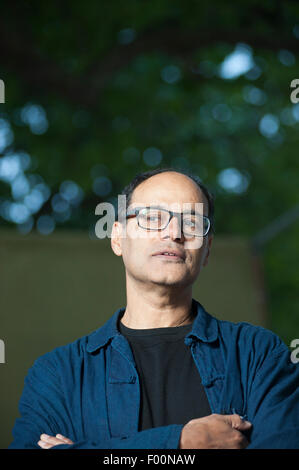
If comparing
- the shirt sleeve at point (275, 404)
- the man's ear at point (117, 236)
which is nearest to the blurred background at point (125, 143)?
the man's ear at point (117, 236)

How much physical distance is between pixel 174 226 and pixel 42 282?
2.82 m

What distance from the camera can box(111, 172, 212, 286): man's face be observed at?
1.27 m

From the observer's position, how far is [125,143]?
6.20 meters

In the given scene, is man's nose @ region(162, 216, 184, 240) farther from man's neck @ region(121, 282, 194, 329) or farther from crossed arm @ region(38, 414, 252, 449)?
crossed arm @ region(38, 414, 252, 449)

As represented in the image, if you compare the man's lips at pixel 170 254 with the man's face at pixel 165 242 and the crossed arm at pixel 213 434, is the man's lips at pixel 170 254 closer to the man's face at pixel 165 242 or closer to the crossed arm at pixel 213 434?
the man's face at pixel 165 242

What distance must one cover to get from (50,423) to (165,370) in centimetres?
28

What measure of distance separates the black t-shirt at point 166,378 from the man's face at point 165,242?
0.45 ft

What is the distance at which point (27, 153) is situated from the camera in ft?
21.7

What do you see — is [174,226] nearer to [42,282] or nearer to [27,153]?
[42,282]

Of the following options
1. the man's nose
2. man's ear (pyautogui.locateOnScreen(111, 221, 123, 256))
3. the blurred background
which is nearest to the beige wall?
the blurred background

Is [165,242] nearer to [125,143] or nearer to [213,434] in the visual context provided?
[213,434]

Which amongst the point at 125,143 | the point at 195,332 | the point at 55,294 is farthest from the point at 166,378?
the point at 125,143

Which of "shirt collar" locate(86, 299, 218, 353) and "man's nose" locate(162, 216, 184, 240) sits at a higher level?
"man's nose" locate(162, 216, 184, 240)

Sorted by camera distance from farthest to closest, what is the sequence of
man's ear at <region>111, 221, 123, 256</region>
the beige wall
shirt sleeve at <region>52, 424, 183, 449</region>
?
the beige wall < man's ear at <region>111, 221, 123, 256</region> < shirt sleeve at <region>52, 424, 183, 449</region>
